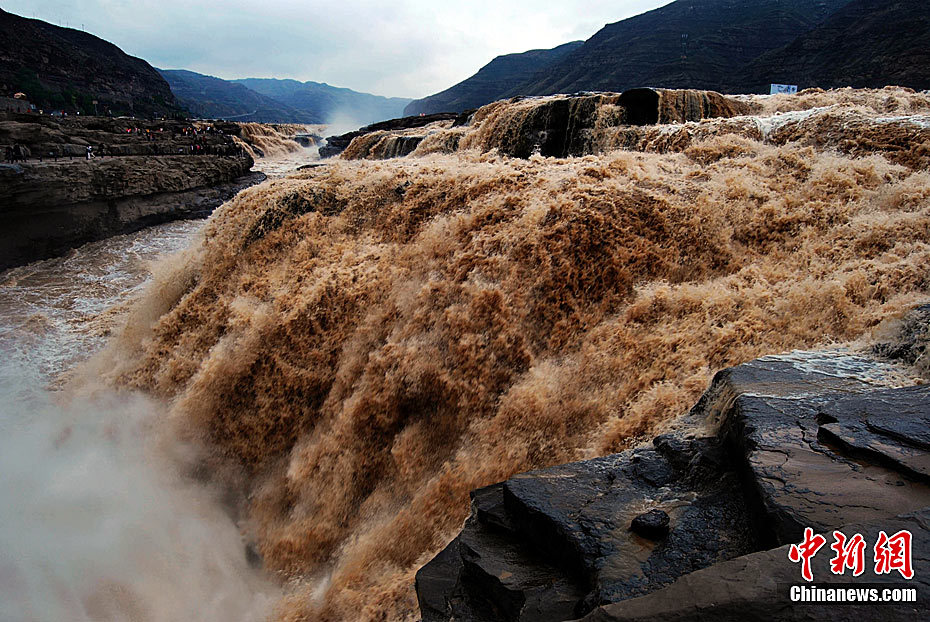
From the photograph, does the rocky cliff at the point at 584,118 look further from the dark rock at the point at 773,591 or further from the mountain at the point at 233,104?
the mountain at the point at 233,104

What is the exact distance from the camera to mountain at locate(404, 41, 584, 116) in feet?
320

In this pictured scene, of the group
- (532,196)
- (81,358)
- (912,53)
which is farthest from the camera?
(912,53)

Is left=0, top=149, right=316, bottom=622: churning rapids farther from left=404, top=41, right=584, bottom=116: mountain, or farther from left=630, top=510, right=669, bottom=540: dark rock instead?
left=404, top=41, right=584, bottom=116: mountain

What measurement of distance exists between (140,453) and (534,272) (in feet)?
14.7

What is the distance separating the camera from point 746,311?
3.76 m

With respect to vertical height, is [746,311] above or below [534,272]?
below

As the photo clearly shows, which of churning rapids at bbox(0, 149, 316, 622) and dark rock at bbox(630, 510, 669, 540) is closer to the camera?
dark rock at bbox(630, 510, 669, 540)

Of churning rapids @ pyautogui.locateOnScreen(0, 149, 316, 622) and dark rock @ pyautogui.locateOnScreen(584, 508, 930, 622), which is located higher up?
dark rock @ pyautogui.locateOnScreen(584, 508, 930, 622)

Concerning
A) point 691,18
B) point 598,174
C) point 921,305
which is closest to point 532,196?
point 598,174

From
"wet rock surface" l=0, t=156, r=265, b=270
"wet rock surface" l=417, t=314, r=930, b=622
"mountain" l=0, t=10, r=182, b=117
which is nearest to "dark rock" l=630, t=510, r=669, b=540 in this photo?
"wet rock surface" l=417, t=314, r=930, b=622

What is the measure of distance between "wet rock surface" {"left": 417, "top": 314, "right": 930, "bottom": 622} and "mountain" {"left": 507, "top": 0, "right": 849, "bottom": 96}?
57.4 meters

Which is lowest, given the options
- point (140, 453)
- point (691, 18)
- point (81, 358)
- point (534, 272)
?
point (140, 453)

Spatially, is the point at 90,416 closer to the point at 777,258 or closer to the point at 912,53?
the point at 777,258

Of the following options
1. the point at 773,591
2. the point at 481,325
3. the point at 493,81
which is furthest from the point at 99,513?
the point at 493,81
